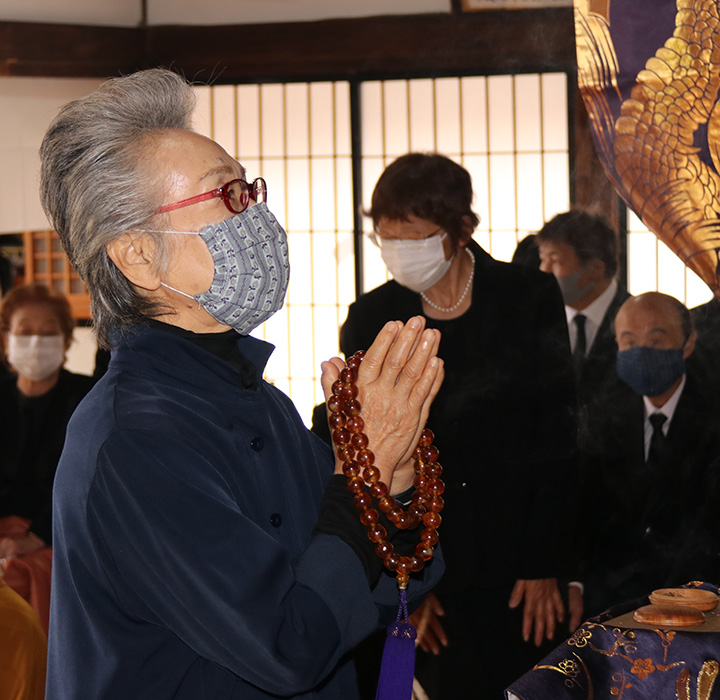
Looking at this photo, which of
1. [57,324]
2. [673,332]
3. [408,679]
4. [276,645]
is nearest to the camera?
[276,645]

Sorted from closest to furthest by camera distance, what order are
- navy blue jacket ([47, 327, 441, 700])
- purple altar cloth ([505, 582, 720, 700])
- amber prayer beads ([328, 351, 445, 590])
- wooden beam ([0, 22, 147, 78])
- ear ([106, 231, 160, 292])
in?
navy blue jacket ([47, 327, 441, 700]), amber prayer beads ([328, 351, 445, 590]), ear ([106, 231, 160, 292]), purple altar cloth ([505, 582, 720, 700]), wooden beam ([0, 22, 147, 78])

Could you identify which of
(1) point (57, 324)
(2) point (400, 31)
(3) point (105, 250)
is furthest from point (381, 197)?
(3) point (105, 250)

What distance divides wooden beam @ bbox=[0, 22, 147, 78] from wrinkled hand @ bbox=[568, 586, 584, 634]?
6.21ft

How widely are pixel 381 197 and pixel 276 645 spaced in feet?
5.08

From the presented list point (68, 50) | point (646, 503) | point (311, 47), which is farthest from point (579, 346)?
point (68, 50)

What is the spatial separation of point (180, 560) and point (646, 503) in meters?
1.63

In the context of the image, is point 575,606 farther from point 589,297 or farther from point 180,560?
point 180,560

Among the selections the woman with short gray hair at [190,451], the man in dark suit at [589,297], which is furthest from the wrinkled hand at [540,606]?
the woman with short gray hair at [190,451]

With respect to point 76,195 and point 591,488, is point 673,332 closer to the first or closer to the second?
point 591,488

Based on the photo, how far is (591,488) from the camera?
229 centimetres

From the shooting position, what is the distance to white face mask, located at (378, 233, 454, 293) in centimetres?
228

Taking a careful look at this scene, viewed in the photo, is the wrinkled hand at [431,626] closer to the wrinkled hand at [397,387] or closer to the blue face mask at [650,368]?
the blue face mask at [650,368]

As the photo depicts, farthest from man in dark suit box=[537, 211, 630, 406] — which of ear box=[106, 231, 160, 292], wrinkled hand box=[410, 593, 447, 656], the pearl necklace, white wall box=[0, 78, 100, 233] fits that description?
white wall box=[0, 78, 100, 233]

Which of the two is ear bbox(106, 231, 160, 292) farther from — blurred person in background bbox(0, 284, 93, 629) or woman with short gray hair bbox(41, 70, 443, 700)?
blurred person in background bbox(0, 284, 93, 629)
